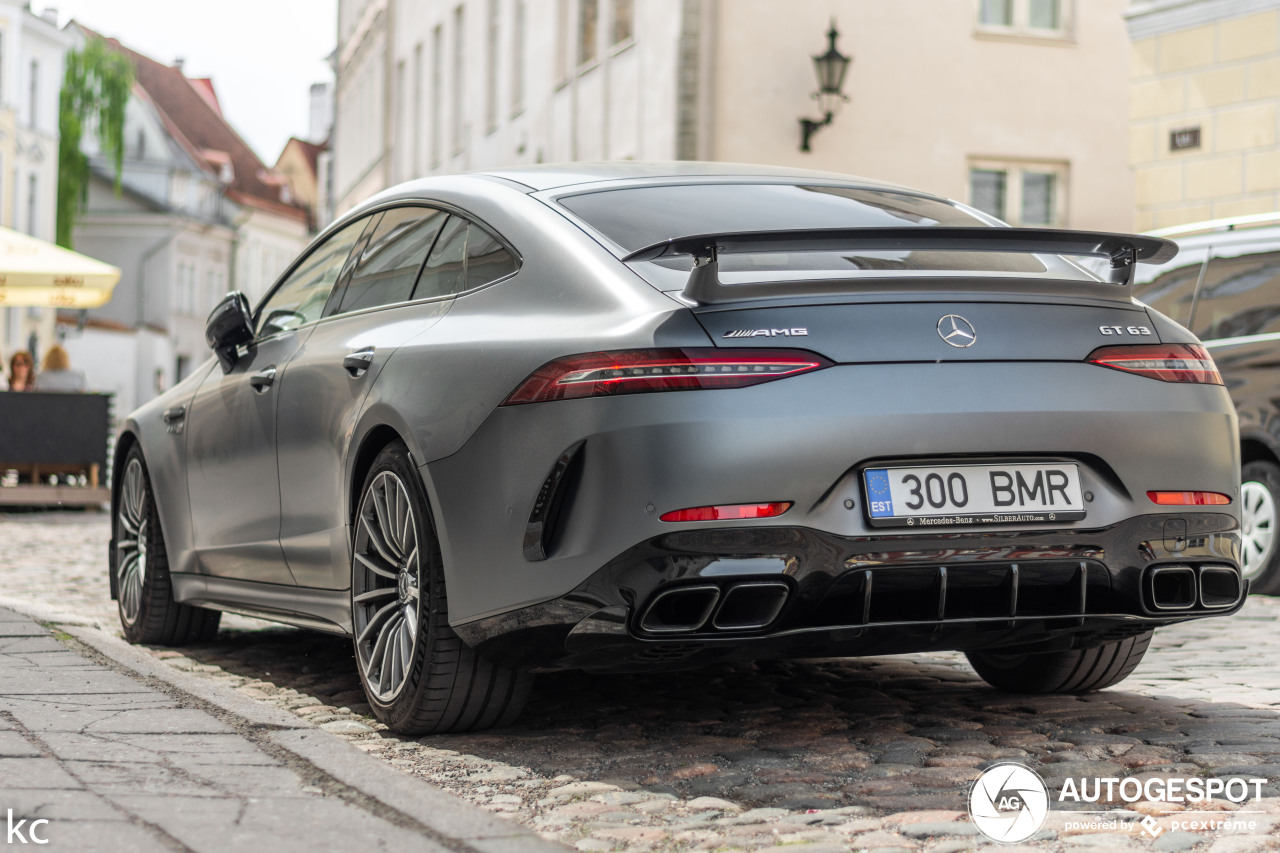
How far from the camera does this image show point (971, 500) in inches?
165

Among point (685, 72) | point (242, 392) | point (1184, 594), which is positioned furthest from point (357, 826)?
point (685, 72)

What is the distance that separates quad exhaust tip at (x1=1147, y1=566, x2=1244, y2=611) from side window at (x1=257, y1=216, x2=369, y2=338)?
8.97ft

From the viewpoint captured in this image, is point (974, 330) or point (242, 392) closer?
point (974, 330)

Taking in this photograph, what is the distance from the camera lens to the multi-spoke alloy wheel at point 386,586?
4766mm

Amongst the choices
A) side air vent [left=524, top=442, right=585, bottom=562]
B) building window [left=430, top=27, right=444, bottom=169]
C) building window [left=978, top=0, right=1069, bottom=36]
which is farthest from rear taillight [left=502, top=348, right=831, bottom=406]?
building window [left=430, top=27, right=444, bottom=169]

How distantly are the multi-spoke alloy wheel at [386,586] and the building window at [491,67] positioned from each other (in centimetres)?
2520

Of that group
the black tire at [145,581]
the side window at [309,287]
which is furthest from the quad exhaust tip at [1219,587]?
the black tire at [145,581]

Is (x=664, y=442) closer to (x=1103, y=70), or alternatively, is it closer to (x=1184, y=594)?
(x=1184, y=594)

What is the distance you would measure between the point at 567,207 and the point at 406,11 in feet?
110

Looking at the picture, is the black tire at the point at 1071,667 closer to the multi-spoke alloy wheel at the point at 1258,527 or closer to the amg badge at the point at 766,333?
the amg badge at the point at 766,333

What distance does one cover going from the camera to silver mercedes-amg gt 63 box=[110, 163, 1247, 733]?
4055 millimetres

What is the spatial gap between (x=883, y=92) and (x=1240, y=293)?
12.5m

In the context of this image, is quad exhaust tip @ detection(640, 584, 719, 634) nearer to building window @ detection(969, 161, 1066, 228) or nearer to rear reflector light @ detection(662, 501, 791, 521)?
rear reflector light @ detection(662, 501, 791, 521)

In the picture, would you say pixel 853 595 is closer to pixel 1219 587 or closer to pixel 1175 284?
pixel 1219 587
